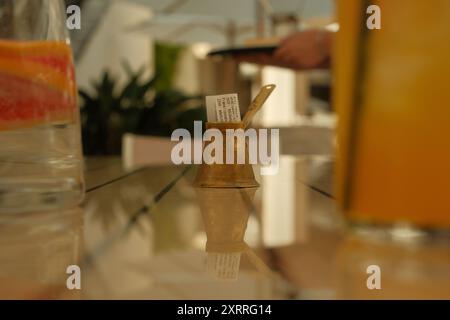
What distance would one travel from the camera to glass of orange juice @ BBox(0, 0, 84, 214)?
50cm

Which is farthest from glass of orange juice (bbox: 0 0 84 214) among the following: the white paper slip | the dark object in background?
the dark object in background

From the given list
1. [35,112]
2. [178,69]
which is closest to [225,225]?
[35,112]

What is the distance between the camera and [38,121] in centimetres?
51

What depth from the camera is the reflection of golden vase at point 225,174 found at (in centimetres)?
68

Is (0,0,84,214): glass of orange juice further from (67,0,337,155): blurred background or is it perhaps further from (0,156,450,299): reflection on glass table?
(67,0,337,155): blurred background

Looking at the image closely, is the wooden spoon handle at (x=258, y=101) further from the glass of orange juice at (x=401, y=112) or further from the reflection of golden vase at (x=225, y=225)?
the glass of orange juice at (x=401, y=112)

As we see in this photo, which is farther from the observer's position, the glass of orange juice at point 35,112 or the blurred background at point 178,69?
the blurred background at point 178,69

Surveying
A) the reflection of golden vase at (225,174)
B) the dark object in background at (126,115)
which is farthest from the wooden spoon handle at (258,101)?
the dark object in background at (126,115)

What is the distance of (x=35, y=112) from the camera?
50cm

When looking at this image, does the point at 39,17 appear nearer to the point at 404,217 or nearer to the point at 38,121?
the point at 38,121

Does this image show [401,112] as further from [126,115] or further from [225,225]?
[126,115]

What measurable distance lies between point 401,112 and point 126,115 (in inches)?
105

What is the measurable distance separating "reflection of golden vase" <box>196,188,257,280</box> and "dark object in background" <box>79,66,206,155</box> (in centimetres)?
216

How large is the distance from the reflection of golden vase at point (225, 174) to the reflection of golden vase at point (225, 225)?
0.02 metres
